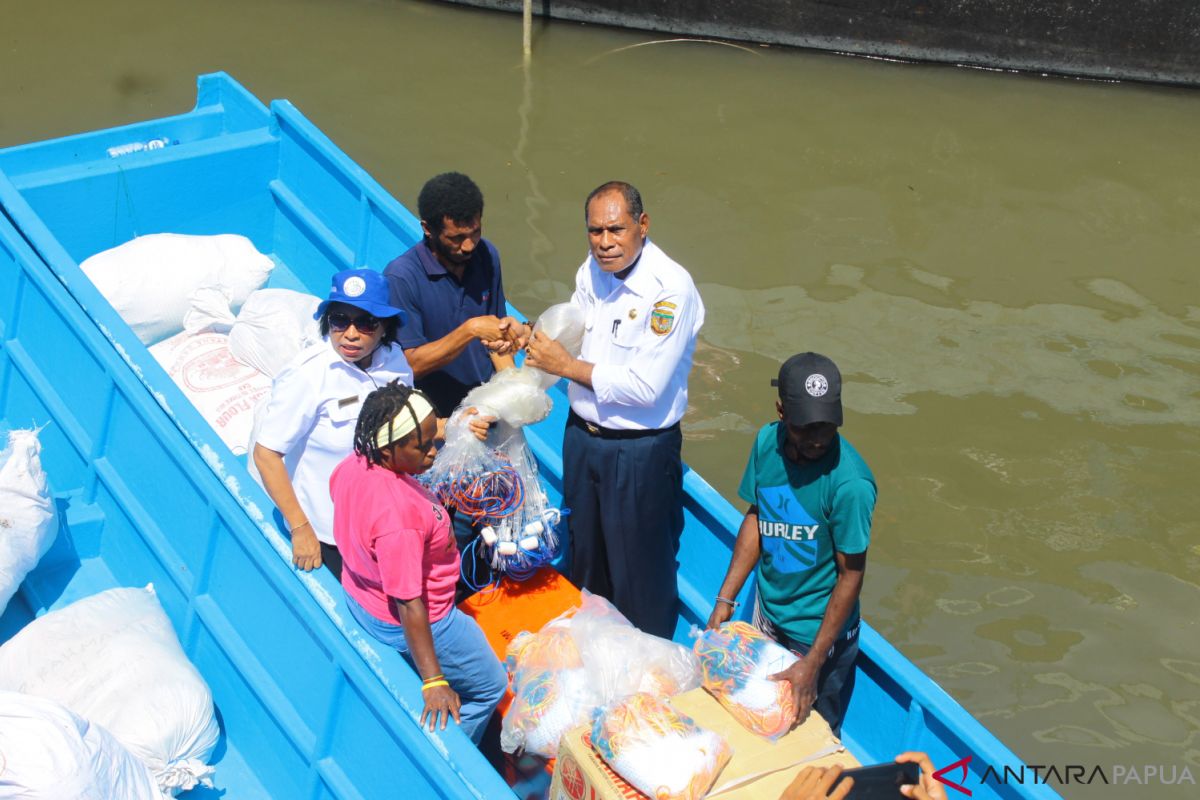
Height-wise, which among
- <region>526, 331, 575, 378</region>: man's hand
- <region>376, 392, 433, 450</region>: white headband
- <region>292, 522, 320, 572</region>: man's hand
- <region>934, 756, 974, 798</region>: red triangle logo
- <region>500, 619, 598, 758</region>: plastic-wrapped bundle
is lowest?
<region>934, 756, 974, 798</region>: red triangle logo

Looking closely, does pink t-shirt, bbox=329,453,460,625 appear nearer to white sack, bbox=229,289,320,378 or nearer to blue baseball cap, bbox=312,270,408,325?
blue baseball cap, bbox=312,270,408,325

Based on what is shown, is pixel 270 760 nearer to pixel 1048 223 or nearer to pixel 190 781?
pixel 190 781

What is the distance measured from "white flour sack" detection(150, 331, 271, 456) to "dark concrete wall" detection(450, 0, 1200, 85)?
21.7 feet

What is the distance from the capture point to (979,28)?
10.0 metres

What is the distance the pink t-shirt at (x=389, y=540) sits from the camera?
→ 295 centimetres

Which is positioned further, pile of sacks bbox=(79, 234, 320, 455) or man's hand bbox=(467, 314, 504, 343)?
pile of sacks bbox=(79, 234, 320, 455)

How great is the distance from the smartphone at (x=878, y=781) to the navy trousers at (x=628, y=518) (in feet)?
4.24

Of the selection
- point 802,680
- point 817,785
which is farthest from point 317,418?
point 817,785

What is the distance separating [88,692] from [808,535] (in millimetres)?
2310

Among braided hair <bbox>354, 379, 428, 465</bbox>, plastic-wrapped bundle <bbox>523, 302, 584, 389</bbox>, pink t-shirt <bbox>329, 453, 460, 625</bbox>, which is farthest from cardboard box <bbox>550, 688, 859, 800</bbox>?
plastic-wrapped bundle <bbox>523, 302, 584, 389</bbox>

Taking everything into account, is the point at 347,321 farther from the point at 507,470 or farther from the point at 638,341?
the point at 638,341

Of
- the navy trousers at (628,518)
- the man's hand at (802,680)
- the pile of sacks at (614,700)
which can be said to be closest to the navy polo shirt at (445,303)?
the navy trousers at (628,518)

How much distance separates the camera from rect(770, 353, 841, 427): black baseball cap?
3031mm

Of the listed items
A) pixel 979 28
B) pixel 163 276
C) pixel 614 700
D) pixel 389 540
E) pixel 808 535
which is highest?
pixel 979 28
